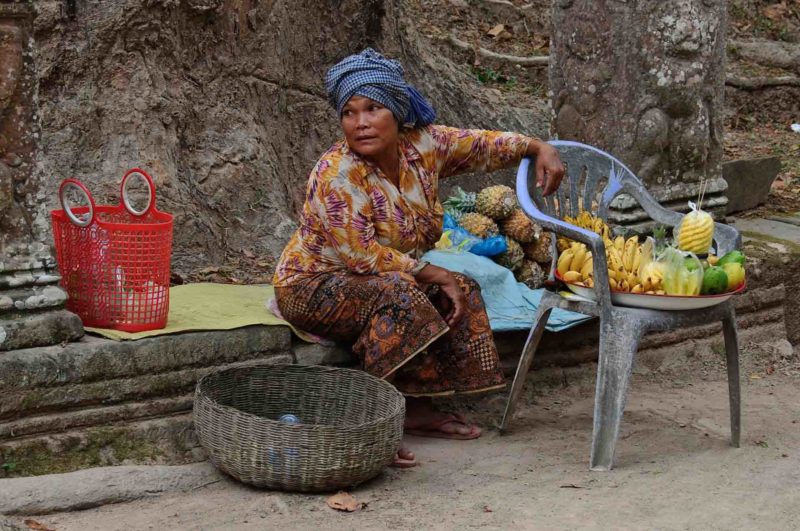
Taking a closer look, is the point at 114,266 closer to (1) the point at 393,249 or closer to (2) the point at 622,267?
(1) the point at 393,249

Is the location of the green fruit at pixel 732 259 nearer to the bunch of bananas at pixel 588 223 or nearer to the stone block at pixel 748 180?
the bunch of bananas at pixel 588 223

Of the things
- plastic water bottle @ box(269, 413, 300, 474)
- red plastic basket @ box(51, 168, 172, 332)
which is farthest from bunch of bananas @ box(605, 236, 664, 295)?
red plastic basket @ box(51, 168, 172, 332)

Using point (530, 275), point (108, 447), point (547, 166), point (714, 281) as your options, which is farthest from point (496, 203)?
point (108, 447)

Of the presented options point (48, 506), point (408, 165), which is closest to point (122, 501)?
point (48, 506)

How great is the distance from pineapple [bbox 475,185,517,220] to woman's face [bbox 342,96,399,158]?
4.50 feet

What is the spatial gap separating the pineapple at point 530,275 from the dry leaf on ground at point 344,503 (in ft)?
6.54

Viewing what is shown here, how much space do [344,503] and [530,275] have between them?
2105mm

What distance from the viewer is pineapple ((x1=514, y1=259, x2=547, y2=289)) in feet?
18.2

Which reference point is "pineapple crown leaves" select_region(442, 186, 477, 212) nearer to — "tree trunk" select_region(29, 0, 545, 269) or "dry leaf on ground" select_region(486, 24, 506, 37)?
"tree trunk" select_region(29, 0, 545, 269)

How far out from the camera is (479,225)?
543 cm

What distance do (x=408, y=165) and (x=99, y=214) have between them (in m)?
1.26

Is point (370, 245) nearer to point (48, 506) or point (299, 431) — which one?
point (299, 431)

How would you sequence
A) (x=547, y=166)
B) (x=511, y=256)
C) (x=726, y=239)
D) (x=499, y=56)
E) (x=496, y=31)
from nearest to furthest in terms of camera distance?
(x=547, y=166)
(x=726, y=239)
(x=511, y=256)
(x=499, y=56)
(x=496, y=31)

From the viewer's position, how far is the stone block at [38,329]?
391cm
